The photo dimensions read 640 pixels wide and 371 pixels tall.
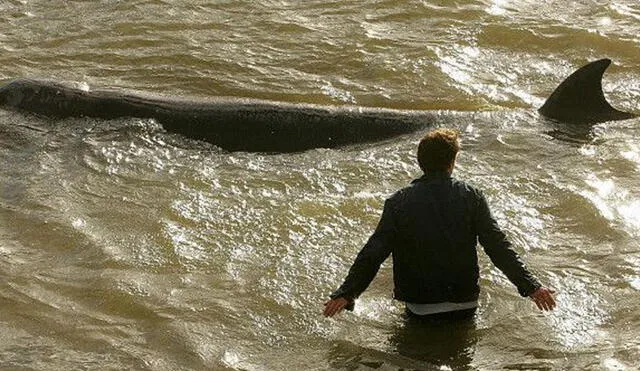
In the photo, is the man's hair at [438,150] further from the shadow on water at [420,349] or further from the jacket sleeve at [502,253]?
the shadow on water at [420,349]

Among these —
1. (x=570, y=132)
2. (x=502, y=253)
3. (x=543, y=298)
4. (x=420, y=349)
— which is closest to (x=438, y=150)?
(x=502, y=253)

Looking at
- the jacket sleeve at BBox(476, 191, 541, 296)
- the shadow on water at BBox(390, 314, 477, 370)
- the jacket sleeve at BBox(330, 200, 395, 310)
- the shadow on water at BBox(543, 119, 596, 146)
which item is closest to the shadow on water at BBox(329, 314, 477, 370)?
the shadow on water at BBox(390, 314, 477, 370)

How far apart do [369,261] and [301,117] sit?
13.8ft

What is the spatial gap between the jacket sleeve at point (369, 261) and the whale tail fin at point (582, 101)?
4264mm

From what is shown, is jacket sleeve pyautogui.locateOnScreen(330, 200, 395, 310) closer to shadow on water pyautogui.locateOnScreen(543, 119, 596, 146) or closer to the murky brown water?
the murky brown water

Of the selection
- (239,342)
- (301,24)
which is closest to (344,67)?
(301,24)

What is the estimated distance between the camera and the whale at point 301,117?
11195 millimetres

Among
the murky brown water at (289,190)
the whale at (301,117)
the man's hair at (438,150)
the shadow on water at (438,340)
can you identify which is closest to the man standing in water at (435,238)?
the man's hair at (438,150)

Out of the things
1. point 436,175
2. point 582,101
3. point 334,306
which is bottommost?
point 334,306

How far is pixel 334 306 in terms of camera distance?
7254 mm

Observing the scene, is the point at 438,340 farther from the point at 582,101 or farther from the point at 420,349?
the point at 582,101

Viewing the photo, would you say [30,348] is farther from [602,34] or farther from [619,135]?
[602,34]

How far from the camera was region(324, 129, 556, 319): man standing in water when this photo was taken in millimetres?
7367

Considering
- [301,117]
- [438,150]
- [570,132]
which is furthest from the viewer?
[301,117]
